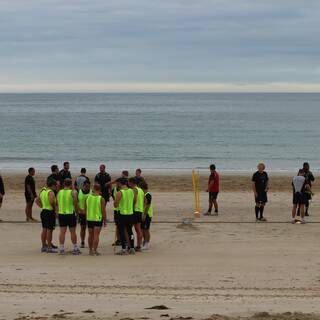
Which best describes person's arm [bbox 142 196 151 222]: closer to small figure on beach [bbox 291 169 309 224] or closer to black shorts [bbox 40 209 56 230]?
black shorts [bbox 40 209 56 230]

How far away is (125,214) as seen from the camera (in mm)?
14703

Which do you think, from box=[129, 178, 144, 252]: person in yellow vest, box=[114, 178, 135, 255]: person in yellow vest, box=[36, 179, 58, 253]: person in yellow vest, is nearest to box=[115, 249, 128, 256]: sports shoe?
box=[114, 178, 135, 255]: person in yellow vest

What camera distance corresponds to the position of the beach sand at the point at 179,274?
10328 millimetres

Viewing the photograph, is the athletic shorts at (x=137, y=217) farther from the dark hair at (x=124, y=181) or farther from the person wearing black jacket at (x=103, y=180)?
the person wearing black jacket at (x=103, y=180)

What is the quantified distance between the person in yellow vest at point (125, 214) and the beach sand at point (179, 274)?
1.13 feet

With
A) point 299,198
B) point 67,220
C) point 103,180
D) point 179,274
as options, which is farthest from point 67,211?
point 299,198

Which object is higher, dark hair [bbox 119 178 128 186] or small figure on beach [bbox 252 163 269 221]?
dark hair [bbox 119 178 128 186]

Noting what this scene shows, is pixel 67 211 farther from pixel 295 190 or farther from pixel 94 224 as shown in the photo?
pixel 295 190

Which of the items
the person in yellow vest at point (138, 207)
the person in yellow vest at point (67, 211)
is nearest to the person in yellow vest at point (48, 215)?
the person in yellow vest at point (67, 211)

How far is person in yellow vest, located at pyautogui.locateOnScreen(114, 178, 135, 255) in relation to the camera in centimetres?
1463

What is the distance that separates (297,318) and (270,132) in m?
69.3

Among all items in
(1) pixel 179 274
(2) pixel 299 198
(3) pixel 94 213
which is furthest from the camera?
(2) pixel 299 198

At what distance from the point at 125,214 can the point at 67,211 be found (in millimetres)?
1046

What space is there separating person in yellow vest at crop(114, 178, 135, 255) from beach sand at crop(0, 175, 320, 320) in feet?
1.13
